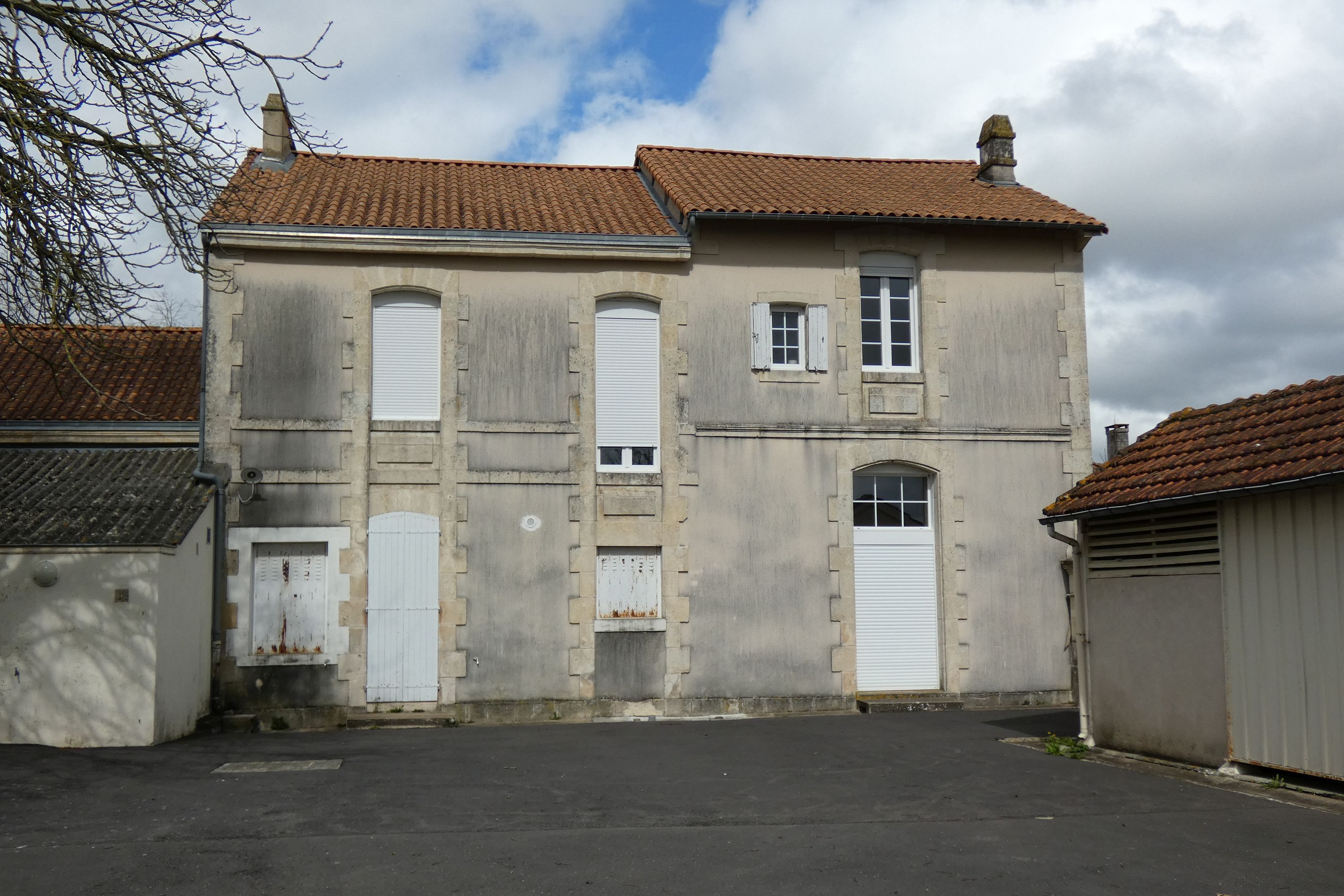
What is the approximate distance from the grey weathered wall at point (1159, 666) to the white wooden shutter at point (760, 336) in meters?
5.35

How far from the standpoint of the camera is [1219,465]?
31.2 feet

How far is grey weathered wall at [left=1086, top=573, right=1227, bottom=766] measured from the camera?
9430 millimetres

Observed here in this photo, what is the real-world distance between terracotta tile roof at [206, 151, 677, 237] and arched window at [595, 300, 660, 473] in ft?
3.43

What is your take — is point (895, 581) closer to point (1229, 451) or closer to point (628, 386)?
point (628, 386)

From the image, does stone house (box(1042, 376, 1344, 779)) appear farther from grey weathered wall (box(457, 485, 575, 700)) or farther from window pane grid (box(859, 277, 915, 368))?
grey weathered wall (box(457, 485, 575, 700))

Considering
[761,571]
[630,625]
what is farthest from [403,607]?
[761,571]

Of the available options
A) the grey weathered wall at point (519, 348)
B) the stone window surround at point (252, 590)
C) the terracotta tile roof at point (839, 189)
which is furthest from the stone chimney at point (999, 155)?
the stone window surround at point (252, 590)

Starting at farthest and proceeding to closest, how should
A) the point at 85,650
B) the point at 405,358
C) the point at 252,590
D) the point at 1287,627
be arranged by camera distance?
the point at 405,358 → the point at 252,590 → the point at 85,650 → the point at 1287,627

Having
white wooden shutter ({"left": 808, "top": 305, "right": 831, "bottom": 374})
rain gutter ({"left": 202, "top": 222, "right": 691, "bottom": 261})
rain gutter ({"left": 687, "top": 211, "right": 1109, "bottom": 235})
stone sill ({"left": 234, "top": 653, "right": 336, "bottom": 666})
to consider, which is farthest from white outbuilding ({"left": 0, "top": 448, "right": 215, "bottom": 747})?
white wooden shutter ({"left": 808, "top": 305, "right": 831, "bottom": 374})

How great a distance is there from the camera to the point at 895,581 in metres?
15.1

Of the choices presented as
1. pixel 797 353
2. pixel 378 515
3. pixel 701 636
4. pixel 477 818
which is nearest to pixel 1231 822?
pixel 477 818

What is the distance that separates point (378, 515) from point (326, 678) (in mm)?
1962

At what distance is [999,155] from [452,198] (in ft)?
26.2

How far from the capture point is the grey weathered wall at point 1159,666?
30.9 ft
